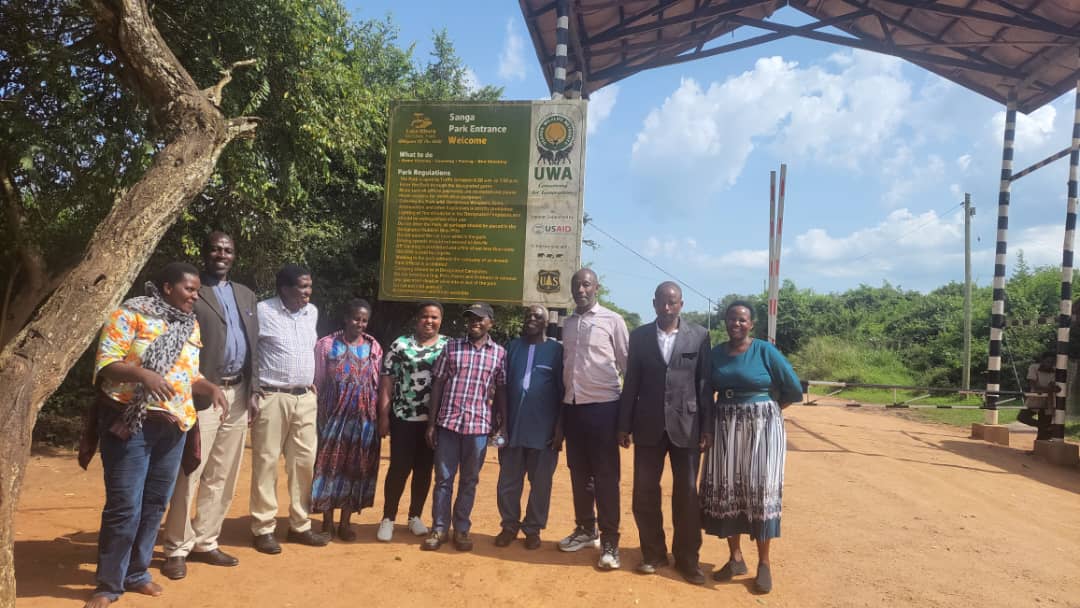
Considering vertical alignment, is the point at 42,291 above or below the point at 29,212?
below

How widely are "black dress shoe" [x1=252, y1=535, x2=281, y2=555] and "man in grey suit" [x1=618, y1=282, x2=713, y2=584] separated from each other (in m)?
2.40

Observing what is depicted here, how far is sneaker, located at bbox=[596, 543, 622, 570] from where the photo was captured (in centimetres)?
455

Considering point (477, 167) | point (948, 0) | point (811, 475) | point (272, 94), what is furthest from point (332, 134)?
point (948, 0)

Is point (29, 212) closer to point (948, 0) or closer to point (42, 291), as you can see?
point (42, 291)

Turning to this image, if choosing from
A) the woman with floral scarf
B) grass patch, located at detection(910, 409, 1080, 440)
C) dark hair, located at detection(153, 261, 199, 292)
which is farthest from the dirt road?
grass patch, located at detection(910, 409, 1080, 440)

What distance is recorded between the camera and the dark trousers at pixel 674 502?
14.5 ft

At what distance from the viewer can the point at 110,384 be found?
3.53 metres

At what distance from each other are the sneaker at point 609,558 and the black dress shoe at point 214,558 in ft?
7.65

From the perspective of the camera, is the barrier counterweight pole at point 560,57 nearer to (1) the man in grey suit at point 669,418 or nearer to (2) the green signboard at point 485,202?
(2) the green signboard at point 485,202

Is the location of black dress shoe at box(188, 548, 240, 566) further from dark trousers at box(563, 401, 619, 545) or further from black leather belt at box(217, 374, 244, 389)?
dark trousers at box(563, 401, 619, 545)

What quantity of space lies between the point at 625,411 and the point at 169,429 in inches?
106

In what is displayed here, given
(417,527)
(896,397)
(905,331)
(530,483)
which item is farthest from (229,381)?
(905,331)

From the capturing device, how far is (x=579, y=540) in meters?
5.00

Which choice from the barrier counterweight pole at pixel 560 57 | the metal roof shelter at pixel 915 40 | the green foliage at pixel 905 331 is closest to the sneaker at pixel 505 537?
the barrier counterweight pole at pixel 560 57
